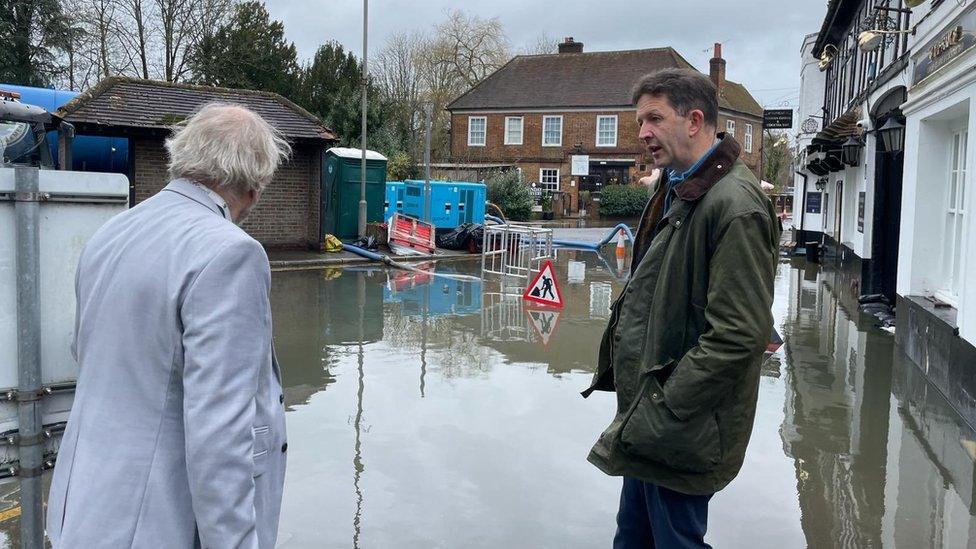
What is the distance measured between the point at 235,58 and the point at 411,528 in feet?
118

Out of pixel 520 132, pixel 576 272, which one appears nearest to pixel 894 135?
pixel 576 272

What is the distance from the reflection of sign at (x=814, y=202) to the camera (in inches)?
1040

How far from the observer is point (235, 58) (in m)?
37.1

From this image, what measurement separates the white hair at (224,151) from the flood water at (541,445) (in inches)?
95.9

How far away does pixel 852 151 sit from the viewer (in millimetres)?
15984

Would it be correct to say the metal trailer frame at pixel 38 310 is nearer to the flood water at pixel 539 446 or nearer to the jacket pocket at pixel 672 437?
the jacket pocket at pixel 672 437

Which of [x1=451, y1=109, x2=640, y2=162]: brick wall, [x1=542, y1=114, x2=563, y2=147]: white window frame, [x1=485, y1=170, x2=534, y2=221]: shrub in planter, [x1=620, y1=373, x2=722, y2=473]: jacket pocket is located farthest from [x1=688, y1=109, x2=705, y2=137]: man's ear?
[x1=542, y1=114, x2=563, y2=147]: white window frame

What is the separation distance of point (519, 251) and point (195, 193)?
14219 mm

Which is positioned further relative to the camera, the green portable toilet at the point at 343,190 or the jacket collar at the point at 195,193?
the green portable toilet at the point at 343,190

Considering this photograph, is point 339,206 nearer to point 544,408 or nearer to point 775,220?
point 544,408

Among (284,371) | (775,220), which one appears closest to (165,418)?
(775,220)

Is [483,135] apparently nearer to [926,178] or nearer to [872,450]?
[926,178]

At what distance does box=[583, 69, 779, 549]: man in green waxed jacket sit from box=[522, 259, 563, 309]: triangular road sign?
8539mm

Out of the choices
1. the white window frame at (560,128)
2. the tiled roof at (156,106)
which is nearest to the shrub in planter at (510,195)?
the white window frame at (560,128)
